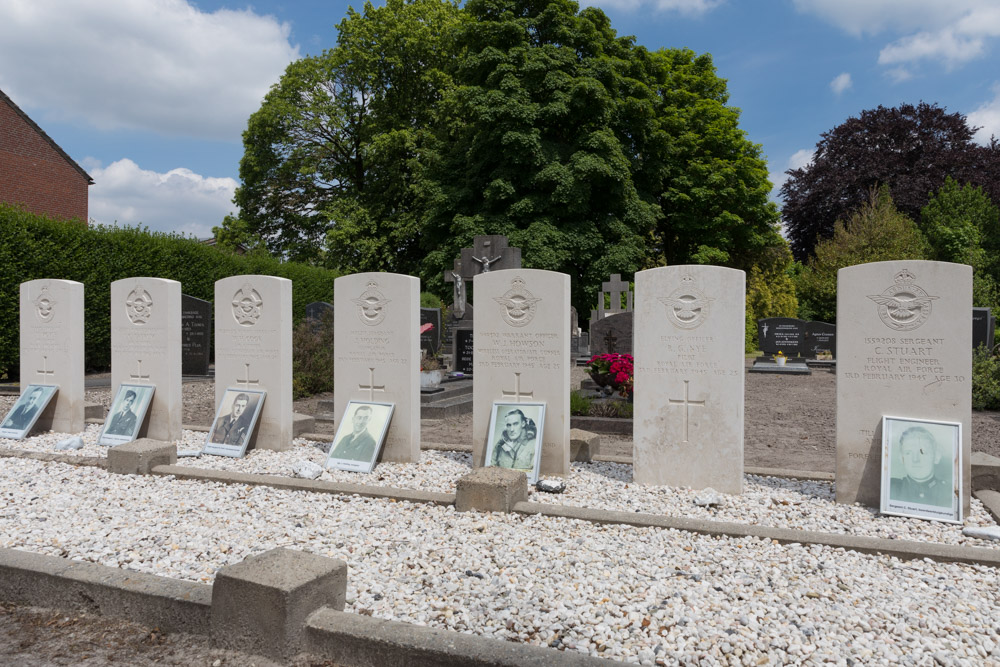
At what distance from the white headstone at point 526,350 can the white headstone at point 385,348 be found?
2.17 ft

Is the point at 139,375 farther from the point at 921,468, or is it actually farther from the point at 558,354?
the point at 921,468

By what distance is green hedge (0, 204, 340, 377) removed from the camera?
12.5 metres

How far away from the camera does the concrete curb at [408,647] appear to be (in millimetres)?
2373

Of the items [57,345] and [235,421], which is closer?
[235,421]

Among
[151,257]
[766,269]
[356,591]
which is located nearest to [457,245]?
[151,257]

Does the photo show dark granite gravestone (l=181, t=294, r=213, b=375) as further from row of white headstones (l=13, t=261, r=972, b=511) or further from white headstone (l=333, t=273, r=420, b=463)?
white headstone (l=333, t=273, r=420, b=463)

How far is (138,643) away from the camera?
2.85m

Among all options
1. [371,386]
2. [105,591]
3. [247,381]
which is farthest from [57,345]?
[105,591]

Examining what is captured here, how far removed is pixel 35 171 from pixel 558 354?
27.7m

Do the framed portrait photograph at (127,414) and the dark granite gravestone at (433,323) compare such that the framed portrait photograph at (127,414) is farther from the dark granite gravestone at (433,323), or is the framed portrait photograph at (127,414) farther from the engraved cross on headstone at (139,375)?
the dark granite gravestone at (433,323)

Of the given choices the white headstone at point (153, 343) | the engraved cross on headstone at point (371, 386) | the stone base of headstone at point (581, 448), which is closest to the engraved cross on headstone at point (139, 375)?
the white headstone at point (153, 343)

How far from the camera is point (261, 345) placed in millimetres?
6484

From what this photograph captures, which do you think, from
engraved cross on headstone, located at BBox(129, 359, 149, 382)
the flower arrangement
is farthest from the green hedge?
the flower arrangement

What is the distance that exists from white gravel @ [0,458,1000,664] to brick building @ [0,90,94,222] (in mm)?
23096
